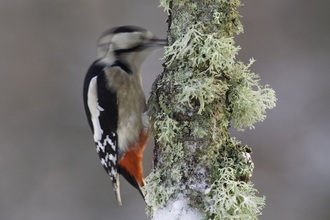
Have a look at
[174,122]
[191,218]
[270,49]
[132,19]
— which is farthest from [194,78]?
[132,19]

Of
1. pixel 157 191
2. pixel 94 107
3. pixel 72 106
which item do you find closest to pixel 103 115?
pixel 94 107

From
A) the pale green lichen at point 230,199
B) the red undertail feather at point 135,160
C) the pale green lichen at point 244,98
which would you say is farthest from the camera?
the red undertail feather at point 135,160

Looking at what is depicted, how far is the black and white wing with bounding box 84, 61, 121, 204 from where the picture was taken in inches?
54.7

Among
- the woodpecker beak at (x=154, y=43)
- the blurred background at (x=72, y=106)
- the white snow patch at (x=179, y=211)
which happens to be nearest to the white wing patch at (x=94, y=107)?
the woodpecker beak at (x=154, y=43)

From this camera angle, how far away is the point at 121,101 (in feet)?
4.55

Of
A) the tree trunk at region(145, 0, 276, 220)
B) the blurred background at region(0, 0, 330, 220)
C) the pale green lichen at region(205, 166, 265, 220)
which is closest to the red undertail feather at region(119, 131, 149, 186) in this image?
the tree trunk at region(145, 0, 276, 220)

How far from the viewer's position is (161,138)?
942 mm

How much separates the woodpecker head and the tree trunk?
13.3 inches

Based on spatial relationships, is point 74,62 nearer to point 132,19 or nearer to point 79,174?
point 132,19

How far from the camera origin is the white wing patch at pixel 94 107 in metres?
1.42

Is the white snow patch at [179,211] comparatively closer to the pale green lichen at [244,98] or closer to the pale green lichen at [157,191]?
the pale green lichen at [157,191]

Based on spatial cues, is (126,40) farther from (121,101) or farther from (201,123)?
(201,123)

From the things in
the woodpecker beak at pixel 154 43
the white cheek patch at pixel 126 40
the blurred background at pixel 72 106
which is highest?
the woodpecker beak at pixel 154 43

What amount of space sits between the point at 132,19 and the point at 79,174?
1.19 metres
